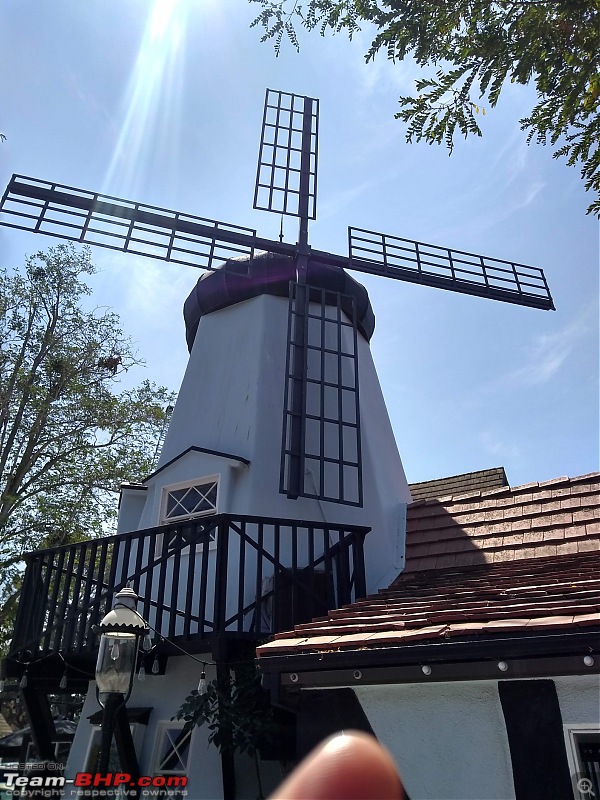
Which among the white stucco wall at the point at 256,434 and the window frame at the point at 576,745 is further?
the white stucco wall at the point at 256,434

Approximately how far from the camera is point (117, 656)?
12.7ft

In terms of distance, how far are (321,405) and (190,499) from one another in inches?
78.8

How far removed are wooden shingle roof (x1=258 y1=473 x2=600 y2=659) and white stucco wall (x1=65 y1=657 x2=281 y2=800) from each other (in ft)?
6.04

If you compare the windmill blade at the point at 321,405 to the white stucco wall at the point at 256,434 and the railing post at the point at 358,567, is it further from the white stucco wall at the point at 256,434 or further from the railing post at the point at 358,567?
the railing post at the point at 358,567

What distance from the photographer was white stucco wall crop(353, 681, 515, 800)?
3.46 m

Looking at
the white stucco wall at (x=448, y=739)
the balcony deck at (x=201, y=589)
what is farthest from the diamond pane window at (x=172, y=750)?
the white stucco wall at (x=448, y=739)

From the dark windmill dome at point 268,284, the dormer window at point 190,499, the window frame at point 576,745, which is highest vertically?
the dark windmill dome at point 268,284

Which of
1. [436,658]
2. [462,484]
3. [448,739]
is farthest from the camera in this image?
[462,484]

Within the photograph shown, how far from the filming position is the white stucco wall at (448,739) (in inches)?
136

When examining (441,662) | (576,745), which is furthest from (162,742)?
(576,745)

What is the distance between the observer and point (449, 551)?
661cm

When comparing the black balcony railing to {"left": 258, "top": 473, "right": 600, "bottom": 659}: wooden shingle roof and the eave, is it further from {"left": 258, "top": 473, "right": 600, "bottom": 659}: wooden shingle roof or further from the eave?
the eave

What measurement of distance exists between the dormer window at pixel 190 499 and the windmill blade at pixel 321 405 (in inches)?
36.8

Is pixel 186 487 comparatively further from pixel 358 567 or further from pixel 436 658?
pixel 436 658
